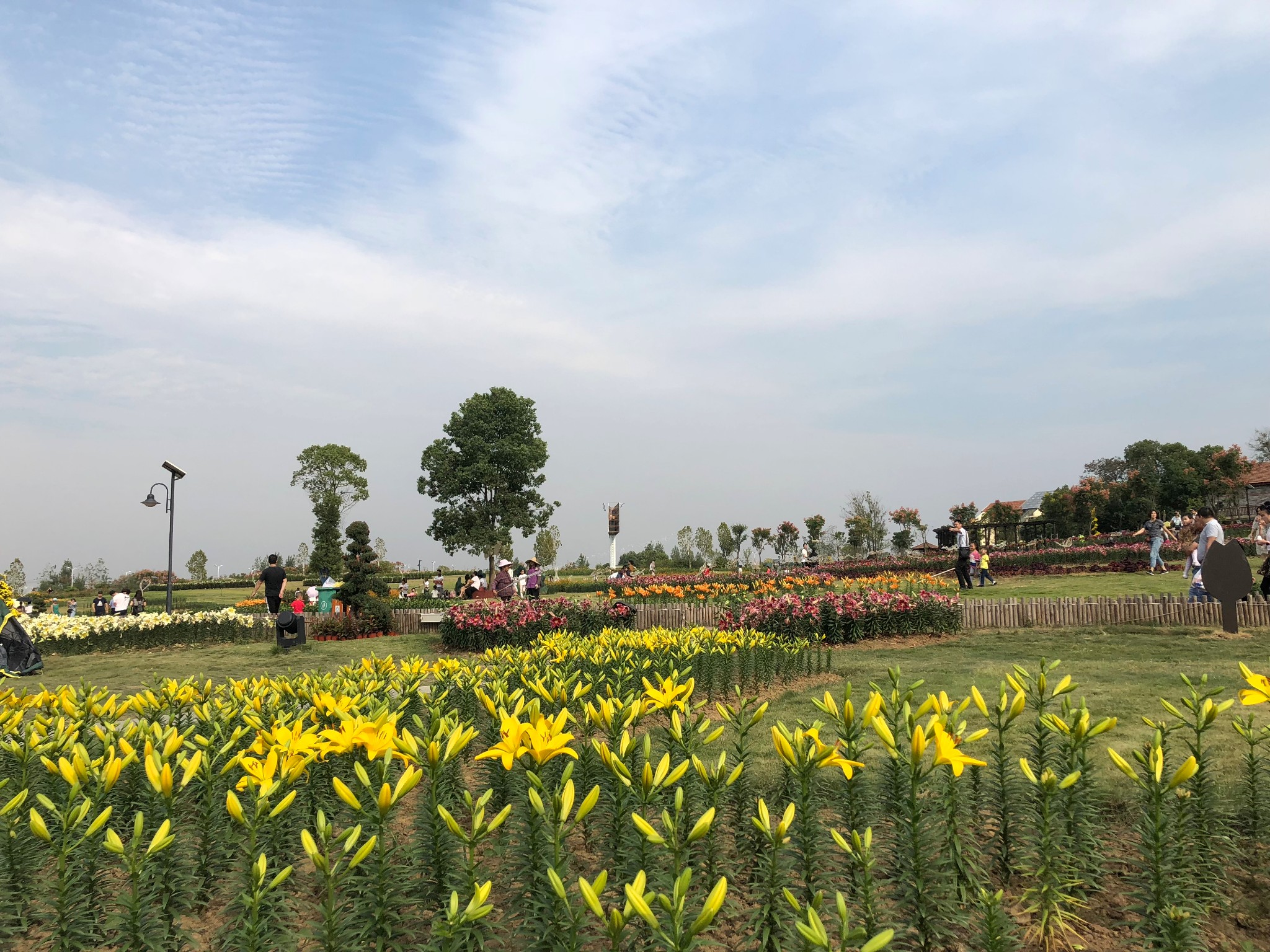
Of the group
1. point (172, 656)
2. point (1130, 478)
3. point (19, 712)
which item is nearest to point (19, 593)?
point (172, 656)

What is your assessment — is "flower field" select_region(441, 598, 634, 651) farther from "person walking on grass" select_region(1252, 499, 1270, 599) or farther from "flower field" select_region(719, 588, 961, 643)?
"person walking on grass" select_region(1252, 499, 1270, 599)

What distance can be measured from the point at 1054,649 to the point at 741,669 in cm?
532

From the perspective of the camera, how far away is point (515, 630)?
14008 millimetres

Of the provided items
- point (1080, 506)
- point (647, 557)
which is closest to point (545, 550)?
point (647, 557)

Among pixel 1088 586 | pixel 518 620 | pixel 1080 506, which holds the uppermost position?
pixel 1080 506

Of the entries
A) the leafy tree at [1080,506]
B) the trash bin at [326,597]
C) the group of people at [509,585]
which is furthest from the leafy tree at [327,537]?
the leafy tree at [1080,506]

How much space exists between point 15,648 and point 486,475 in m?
38.8

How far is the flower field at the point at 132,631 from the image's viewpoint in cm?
1639

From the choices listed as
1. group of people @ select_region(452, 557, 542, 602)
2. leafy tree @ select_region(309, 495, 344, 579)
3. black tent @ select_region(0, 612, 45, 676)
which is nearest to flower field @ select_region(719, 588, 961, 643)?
group of people @ select_region(452, 557, 542, 602)

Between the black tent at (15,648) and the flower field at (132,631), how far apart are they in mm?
7414

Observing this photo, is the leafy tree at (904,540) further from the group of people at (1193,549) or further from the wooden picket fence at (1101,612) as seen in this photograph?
the wooden picket fence at (1101,612)

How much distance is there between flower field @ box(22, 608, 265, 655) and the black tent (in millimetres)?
7414

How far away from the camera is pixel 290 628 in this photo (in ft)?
50.0

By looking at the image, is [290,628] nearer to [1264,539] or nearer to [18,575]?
[1264,539]
